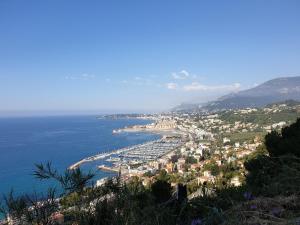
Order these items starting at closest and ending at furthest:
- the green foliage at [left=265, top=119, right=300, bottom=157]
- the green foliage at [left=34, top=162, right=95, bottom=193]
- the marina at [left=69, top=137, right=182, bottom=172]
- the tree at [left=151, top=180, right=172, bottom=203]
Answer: the green foliage at [left=34, top=162, right=95, bottom=193]
the tree at [left=151, top=180, right=172, bottom=203]
the green foliage at [left=265, top=119, right=300, bottom=157]
the marina at [left=69, top=137, right=182, bottom=172]

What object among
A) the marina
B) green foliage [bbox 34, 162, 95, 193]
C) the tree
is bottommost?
the marina

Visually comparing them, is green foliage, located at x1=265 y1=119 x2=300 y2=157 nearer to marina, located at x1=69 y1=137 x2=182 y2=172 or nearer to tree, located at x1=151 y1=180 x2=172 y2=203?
tree, located at x1=151 y1=180 x2=172 y2=203

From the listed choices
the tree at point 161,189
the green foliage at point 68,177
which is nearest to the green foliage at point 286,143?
the tree at point 161,189

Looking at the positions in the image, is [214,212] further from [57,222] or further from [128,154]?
[128,154]

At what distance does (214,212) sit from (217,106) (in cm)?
15964

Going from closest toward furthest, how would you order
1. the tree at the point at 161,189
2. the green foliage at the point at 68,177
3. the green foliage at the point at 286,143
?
the green foliage at the point at 68,177
the tree at the point at 161,189
the green foliage at the point at 286,143

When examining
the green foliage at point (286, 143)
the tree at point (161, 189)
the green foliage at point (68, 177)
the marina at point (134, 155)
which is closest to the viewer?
the green foliage at point (68, 177)

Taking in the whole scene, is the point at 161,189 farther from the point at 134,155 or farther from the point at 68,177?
the point at 134,155

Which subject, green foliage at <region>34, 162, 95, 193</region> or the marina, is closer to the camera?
green foliage at <region>34, 162, 95, 193</region>

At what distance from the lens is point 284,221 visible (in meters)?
1.42

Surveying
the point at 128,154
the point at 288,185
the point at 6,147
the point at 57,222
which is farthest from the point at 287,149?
the point at 6,147

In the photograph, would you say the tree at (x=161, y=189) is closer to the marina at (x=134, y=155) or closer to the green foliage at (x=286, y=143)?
the green foliage at (x=286, y=143)

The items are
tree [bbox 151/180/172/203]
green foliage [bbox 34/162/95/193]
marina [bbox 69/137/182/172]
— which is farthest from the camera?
marina [bbox 69/137/182/172]

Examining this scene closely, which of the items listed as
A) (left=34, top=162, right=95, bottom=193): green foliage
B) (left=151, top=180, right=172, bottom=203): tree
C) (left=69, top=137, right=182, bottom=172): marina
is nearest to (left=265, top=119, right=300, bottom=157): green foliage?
(left=151, top=180, right=172, bottom=203): tree
